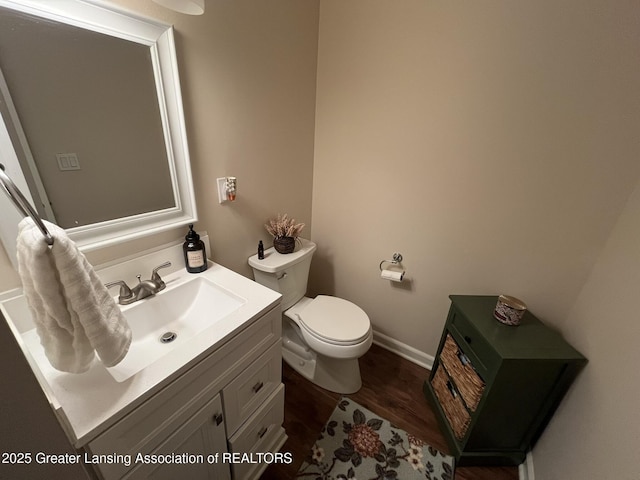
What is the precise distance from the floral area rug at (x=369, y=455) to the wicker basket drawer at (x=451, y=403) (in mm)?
174

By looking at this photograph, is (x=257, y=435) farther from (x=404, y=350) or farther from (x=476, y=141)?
(x=476, y=141)

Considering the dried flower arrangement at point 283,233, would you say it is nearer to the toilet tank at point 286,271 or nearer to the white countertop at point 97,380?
the toilet tank at point 286,271

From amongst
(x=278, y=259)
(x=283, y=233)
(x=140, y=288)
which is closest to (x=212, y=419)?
(x=140, y=288)

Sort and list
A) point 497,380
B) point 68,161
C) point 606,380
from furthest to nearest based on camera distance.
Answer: point 497,380, point 606,380, point 68,161

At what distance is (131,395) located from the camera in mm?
612

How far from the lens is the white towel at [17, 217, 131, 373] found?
0.54 m

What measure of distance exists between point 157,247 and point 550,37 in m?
1.74

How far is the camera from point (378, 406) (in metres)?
1.50

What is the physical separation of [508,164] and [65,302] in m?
1.62

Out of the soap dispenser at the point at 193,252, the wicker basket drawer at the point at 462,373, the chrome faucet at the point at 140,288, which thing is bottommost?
the wicker basket drawer at the point at 462,373

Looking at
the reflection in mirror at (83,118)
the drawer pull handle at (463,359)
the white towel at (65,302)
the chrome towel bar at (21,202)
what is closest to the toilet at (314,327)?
the drawer pull handle at (463,359)

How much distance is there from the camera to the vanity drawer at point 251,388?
90cm

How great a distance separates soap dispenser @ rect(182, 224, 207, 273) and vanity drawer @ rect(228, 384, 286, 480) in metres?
0.64

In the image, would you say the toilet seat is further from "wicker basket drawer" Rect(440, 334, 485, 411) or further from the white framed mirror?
the white framed mirror
